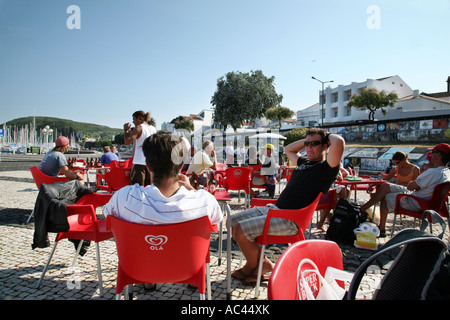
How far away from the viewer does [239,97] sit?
3209cm

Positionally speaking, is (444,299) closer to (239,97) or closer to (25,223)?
(25,223)

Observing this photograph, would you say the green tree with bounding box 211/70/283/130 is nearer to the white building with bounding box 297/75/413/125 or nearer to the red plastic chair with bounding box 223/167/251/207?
the white building with bounding box 297/75/413/125

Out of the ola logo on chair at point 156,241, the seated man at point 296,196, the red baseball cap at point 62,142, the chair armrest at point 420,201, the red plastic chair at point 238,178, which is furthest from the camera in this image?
the red plastic chair at point 238,178

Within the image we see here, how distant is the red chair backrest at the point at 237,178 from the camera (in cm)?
577

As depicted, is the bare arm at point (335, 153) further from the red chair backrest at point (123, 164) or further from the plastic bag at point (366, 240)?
the red chair backrest at point (123, 164)

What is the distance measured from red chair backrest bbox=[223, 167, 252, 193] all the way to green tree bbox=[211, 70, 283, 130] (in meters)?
27.3

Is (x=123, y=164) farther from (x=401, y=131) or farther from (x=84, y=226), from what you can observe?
(x=401, y=131)

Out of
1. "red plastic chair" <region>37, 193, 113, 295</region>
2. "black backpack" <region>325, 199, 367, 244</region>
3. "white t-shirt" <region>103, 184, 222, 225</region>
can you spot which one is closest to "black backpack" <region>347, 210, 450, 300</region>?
"white t-shirt" <region>103, 184, 222, 225</region>

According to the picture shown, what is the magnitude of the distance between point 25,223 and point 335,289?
18.5ft

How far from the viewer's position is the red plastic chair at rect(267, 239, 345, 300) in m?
0.85

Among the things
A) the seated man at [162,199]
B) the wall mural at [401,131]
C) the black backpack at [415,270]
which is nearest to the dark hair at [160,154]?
the seated man at [162,199]

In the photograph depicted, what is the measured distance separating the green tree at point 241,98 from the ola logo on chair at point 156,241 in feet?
103

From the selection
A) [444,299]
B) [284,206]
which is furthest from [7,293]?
[444,299]

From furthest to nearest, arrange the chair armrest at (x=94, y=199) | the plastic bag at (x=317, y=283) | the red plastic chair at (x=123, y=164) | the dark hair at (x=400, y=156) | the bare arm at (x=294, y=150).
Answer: the red plastic chair at (x=123, y=164) < the dark hair at (x=400, y=156) < the bare arm at (x=294, y=150) < the chair armrest at (x=94, y=199) < the plastic bag at (x=317, y=283)
